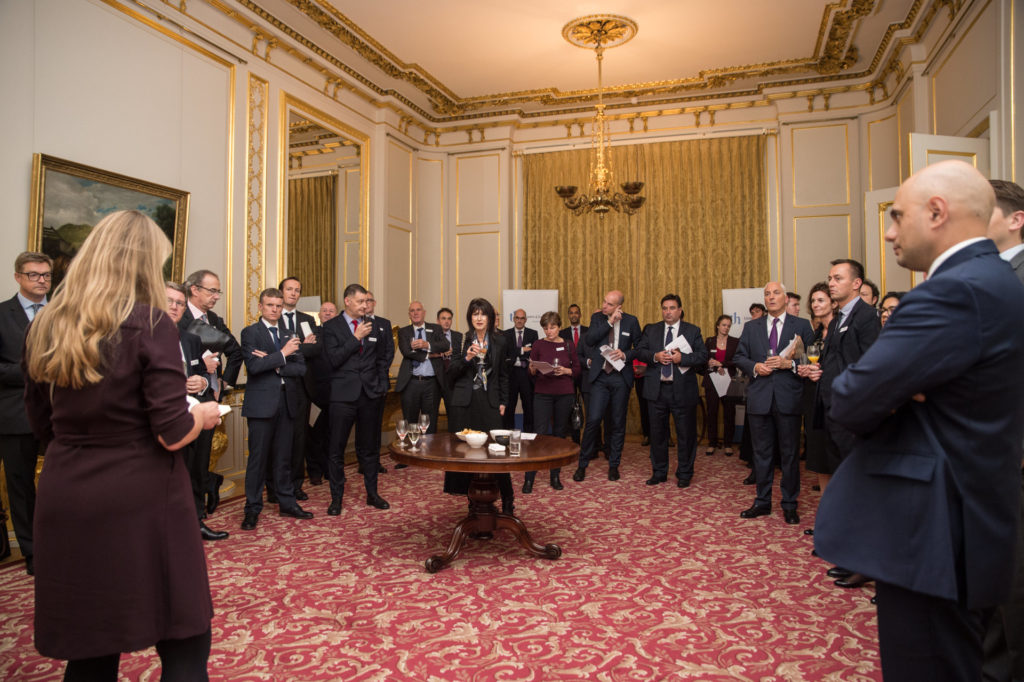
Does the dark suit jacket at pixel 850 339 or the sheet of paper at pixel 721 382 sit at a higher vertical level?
the dark suit jacket at pixel 850 339

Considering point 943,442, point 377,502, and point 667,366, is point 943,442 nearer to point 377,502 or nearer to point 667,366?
point 377,502

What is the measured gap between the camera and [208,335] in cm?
427

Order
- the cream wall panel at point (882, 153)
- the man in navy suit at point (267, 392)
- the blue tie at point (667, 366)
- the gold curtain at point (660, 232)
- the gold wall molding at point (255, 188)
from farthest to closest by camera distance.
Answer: the gold curtain at point (660, 232)
the cream wall panel at point (882, 153)
the gold wall molding at point (255, 188)
the blue tie at point (667, 366)
the man in navy suit at point (267, 392)

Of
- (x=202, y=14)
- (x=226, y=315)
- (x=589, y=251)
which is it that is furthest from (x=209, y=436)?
(x=589, y=251)

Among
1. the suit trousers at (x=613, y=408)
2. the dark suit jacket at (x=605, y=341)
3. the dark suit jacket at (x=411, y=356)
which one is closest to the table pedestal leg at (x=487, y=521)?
the dark suit jacket at (x=411, y=356)

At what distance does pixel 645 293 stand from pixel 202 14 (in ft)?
19.7

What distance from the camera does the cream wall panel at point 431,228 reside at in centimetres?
919

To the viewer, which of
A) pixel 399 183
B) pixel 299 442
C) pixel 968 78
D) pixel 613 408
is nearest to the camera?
pixel 968 78

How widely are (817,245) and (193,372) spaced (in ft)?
23.6

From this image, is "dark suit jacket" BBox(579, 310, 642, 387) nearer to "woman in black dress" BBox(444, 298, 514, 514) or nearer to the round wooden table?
"woman in black dress" BBox(444, 298, 514, 514)

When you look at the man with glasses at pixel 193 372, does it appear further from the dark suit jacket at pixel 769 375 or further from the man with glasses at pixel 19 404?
the dark suit jacket at pixel 769 375

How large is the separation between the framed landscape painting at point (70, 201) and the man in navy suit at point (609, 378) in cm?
389

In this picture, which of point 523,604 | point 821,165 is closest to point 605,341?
point 523,604

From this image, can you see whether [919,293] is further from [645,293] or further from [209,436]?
[645,293]
